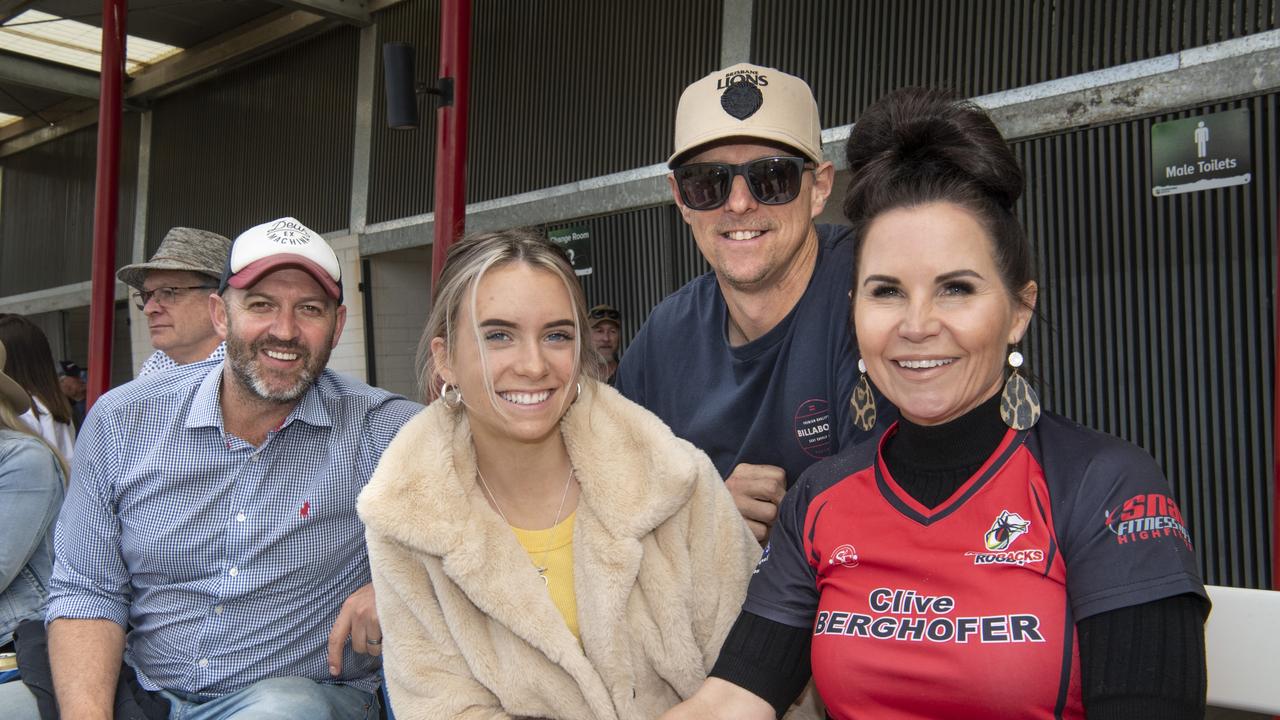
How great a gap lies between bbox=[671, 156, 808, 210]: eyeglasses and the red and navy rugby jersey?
809 mm

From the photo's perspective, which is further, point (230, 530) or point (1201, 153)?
point (1201, 153)

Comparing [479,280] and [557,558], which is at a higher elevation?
[479,280]

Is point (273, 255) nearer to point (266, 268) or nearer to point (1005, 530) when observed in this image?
point (266, 268)

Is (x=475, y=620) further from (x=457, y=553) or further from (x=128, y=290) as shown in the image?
(x=128, y=290)

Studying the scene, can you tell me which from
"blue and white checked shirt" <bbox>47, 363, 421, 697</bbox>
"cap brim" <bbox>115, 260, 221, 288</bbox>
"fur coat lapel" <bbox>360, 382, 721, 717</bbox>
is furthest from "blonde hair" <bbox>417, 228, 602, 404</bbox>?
"cap brim" <bbox>115, 260, 221, 288</bbox>

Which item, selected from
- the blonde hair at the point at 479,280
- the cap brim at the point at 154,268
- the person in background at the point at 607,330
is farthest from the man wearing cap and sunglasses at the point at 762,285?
the person in background at the point at 607,330

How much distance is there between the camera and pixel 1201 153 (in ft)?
15.5

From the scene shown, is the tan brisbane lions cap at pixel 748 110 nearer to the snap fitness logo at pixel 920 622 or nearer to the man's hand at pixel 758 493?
the man's hand at pixel 758 493

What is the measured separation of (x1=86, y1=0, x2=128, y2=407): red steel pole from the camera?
675 centimetres

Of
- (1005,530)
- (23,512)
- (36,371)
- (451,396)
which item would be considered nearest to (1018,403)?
(1005,530)

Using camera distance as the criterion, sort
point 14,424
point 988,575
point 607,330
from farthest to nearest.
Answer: point 607,330, point 14,424, point 988,575

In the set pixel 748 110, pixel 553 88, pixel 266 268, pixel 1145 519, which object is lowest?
pixel 1145 519

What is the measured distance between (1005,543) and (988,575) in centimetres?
5

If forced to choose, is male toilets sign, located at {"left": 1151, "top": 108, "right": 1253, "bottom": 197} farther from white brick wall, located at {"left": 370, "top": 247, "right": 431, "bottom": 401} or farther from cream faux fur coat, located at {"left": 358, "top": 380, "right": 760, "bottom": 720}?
white brick wall, located at {"left": 370, "top": 247, "right": 431, "bottom": 401}
